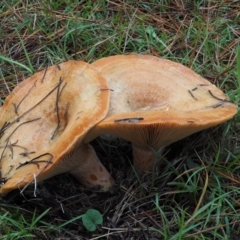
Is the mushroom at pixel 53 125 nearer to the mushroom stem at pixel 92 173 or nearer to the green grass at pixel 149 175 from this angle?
the mushroom stem at pixel 92 173

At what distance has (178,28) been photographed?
12.0 feet

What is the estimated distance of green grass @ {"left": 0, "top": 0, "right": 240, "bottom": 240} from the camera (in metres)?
2.26

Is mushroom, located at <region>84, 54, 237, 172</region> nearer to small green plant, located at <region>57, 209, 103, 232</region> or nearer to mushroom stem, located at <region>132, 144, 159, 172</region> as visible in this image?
mushroom stem, located at <region>132, 144, 159, 172</region>

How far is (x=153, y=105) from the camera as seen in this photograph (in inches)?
94.7

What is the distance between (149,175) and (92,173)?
287 mm

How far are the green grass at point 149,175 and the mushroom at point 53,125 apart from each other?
164 mm

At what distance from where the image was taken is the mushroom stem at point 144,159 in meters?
2.43

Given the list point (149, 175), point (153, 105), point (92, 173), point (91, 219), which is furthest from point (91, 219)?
point (153, 105)

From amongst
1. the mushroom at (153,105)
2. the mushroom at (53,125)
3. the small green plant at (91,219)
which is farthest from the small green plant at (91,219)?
the mushroom at (153,105)

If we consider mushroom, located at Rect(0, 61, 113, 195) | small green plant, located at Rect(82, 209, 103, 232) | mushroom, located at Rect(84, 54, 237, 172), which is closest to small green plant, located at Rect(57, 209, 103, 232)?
small green plant, located at Rect(82, 209, 103, 232)

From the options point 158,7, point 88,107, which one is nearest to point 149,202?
point 88,107

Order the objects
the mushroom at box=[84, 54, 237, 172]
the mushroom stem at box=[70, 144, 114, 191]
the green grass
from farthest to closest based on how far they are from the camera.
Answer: the mushroom stem at box=[70, 144, 114, 191], the green grass, the mushroom at box=[84, 54, 237, 172]

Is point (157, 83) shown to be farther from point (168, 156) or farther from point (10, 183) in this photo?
point (10, 183)

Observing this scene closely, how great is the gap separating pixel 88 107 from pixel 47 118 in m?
0.34
